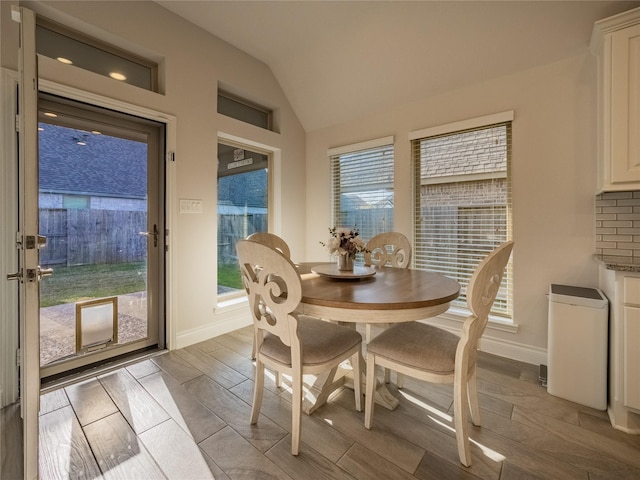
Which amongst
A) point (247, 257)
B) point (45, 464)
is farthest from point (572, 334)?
point (45, 464)

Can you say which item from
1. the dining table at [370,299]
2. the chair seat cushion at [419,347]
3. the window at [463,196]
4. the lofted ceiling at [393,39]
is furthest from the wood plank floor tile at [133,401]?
the lofted ceiling at [393,39]

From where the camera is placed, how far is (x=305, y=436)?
1.53m

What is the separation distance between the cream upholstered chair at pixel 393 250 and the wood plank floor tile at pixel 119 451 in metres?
1.86

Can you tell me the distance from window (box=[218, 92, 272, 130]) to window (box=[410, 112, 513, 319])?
1854 mm

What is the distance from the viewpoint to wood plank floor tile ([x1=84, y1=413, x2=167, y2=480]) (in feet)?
4.25

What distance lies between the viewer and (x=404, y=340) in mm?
1584

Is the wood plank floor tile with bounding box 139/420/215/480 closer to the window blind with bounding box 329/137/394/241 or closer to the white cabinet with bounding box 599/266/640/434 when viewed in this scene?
the white cabinet with bounding box 599/266/640/434

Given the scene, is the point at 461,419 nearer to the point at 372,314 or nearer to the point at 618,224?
the point at 372,314

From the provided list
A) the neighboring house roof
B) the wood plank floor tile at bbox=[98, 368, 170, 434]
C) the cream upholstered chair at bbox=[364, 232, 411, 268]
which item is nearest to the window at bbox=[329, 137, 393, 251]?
the cream upholstered chair at bbox=[364, 232, 411, 268]

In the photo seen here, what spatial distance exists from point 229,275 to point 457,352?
8.39ft

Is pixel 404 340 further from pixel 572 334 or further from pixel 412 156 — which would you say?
pixel 412 156

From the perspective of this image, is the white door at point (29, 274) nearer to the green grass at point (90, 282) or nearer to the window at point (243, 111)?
the green grass at point (90, 282)

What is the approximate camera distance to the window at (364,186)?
326 cm

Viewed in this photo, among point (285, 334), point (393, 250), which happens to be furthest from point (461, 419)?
point (393, 250)
